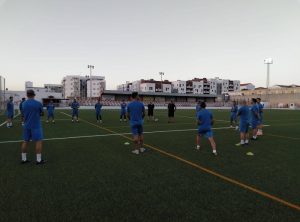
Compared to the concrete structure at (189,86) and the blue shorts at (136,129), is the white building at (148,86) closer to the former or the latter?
the concrete structure at (189,86)

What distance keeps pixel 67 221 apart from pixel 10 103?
14.9 metres

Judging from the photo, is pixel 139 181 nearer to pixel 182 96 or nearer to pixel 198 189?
pixel 198 189

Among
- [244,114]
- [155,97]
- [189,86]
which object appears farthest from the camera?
[189,86]

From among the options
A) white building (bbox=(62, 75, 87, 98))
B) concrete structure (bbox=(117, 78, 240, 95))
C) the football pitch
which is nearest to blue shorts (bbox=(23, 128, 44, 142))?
the football pitch

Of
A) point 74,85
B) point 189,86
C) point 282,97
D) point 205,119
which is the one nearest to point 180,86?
point 189,86

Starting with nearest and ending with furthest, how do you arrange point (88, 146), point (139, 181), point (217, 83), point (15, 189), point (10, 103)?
point (15, 189), point (139, 181), point (88, 146), point (10, 103), point (217, 83)

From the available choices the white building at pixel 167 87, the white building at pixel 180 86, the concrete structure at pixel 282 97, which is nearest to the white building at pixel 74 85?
the white building at pixel 167 87

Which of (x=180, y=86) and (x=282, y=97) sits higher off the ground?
(x=180, y=86)

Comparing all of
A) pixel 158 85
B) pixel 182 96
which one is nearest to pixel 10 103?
pixel 182 96

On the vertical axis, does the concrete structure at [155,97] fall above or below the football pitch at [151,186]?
above

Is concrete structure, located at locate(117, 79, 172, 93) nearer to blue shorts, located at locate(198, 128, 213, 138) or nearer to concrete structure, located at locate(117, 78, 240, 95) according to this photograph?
concrete structure, located at locate(117, 78, 240, 95)

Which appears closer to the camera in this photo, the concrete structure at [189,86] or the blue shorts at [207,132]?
the blue shorts at [207,132]

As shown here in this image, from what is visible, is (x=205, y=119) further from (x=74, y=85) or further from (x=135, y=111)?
(x=74, y=85)

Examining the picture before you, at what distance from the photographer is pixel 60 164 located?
251 inches
